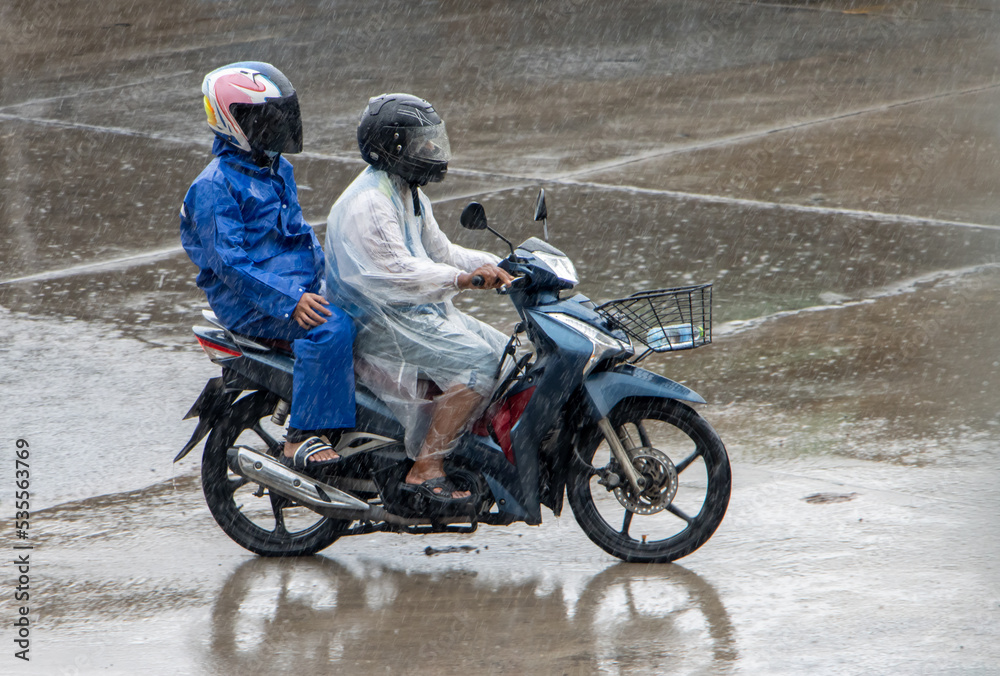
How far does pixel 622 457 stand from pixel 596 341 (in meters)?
0.44

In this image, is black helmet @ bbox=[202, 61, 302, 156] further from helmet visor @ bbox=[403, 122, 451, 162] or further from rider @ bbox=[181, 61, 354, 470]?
helmet visor @ bbox=[403, 122, 451, 162]

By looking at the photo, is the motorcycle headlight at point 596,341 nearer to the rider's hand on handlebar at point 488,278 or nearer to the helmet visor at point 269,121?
the rider's hand on handlebar at point 488,278

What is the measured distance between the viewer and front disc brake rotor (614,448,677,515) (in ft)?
14.9

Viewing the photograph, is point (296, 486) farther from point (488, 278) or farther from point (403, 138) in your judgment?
point (403, 138)

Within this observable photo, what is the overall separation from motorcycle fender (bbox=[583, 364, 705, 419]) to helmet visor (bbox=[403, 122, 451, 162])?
96 centimetres

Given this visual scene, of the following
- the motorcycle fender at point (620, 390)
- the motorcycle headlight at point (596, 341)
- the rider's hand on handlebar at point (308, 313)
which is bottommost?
the motorcycle fender at point (620, 390)

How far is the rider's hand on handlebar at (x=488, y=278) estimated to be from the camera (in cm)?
431

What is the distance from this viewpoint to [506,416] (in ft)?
15.1

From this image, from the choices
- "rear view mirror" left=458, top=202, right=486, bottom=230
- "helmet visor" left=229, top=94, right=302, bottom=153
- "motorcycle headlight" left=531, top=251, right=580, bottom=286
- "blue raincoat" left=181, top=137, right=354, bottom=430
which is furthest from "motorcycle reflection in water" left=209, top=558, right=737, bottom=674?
"helmet visor" left=229, top=94, right=302, bottom=153

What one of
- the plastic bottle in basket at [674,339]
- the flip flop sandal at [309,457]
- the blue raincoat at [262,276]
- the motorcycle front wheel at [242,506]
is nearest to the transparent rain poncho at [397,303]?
the blue raincoat at [262,276]

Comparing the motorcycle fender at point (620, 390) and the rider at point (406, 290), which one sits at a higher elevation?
the rider at point (406, 290)

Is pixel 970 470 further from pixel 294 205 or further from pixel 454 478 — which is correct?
pixel 294 205

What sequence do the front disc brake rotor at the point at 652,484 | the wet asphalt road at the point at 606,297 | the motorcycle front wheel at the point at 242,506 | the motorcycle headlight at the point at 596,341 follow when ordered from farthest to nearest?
the motorcycle front wheel at the point at 242,506, the front disc brake rotor at the point at 652,484, the motorcycle headlight at the point at 596,341, the wet asphalt road at the point at 606,297

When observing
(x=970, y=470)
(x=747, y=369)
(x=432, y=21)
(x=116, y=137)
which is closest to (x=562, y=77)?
(x=432, y=21)
